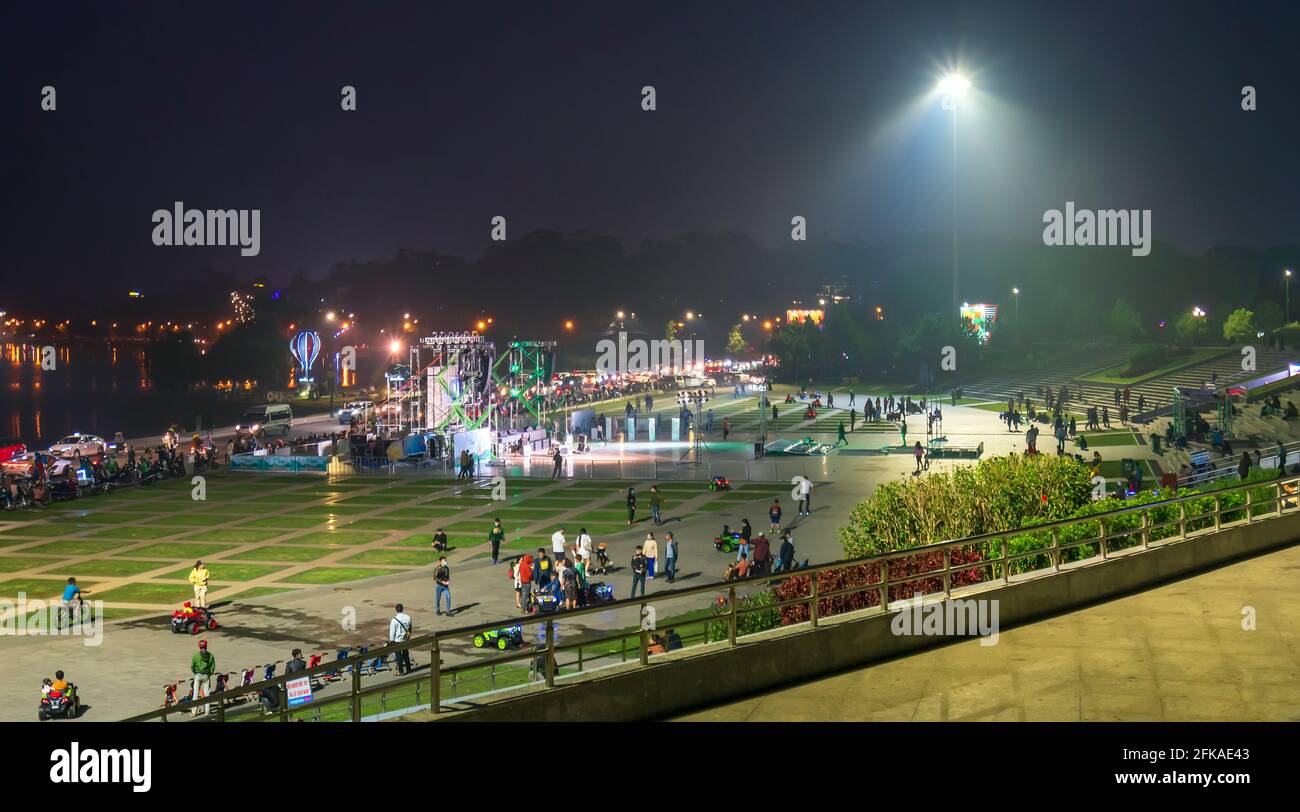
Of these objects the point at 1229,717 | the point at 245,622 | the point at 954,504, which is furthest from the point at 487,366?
the point at 1229,717

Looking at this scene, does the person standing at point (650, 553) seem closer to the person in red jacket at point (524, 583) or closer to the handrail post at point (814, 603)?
the person in red jacket at point (524, 583)

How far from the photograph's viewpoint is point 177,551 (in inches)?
1199

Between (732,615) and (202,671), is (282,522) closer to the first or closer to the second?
(202,671)

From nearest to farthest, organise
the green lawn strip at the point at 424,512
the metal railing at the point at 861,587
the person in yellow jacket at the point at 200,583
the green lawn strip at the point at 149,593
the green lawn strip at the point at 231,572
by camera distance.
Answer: the metal railing at the point at 861,587 < the person in yellow jacket at the point at 200,583 < the green lawn strip at the point at 149,593 < the green lawn strip at the point at 231,572 < the green lawn strip at the point at 424,512

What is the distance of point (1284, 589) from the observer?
1231 centimetres

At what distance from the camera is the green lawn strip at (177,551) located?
29.7 meters

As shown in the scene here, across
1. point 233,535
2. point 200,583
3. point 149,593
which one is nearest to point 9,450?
point 233,535

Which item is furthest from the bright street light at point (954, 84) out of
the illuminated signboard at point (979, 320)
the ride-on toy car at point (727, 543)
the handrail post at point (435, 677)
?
the illuminated signboard at point (979, 320)

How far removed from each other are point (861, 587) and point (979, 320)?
115 meters

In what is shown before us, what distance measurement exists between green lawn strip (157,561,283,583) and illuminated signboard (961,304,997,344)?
83.6 metres

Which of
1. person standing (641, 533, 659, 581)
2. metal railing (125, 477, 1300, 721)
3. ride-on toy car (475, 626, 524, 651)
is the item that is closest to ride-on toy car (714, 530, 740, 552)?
person standing (641, 533, 659, 581)

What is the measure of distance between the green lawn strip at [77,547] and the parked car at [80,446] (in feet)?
83.4
